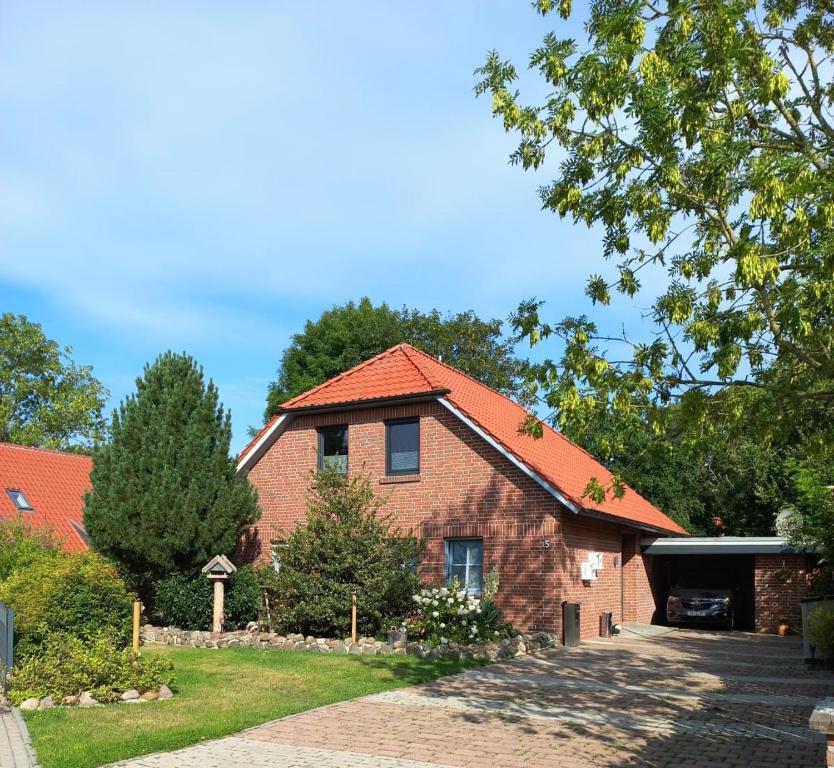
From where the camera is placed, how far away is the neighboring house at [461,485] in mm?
18109

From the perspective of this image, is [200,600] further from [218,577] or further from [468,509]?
[468,509]

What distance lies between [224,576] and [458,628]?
5.38 meters

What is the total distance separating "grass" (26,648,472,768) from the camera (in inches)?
338

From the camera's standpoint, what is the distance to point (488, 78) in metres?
9.77

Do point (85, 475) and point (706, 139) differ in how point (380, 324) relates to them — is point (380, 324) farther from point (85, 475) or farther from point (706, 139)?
point (706, 139)

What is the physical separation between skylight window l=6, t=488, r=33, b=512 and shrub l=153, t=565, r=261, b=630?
35.7 feet

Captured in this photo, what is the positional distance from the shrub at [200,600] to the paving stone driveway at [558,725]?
7147 mm

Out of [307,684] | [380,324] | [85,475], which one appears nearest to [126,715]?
[307,684]

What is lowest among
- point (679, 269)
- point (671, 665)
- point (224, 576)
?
point (671, 665)

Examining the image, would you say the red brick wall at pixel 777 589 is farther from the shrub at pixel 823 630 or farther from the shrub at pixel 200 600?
the shrub at pixel 200 600

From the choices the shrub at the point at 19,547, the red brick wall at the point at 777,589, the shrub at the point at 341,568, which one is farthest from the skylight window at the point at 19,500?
the red brick wall at the point at 777,589

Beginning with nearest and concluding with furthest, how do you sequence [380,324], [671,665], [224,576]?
[671,665] < [224,576] < [380,324]

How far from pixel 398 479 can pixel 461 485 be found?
166 centimetres

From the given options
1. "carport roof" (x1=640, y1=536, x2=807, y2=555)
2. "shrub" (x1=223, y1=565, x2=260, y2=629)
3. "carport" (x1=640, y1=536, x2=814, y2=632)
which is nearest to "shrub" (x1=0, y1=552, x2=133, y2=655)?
"shrub" (x1=223, y1=565, x2=260, y2=629)
